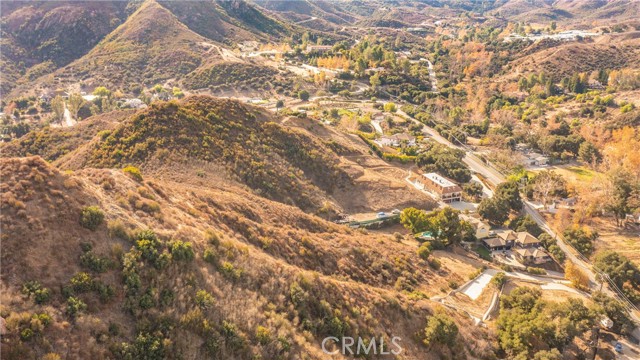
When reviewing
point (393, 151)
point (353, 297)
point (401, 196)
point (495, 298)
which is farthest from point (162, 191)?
point (393, 151)

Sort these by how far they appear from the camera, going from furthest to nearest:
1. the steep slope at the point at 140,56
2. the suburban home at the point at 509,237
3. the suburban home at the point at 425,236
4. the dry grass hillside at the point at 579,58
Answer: the dry grass hillside at the point at 579,58
the steep slope at the point at 140,56
the suburban home at the point at 509,237
the suburban home at the point at 425,236

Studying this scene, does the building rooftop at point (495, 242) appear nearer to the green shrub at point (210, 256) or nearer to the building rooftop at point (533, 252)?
the building rooftop at point (533, 252)

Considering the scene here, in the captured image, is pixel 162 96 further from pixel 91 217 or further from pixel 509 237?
pixel 91 217

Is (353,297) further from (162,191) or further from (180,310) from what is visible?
(162,191)

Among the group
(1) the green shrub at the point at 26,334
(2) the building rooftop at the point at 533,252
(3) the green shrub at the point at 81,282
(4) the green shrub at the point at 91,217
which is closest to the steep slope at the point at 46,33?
(4) the green shrub at the point at 91,217

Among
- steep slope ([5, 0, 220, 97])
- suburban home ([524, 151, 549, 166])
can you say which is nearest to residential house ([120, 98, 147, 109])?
steep slope ([5, 0, 220, 97])

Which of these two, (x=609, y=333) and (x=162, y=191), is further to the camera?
(x=609, y=333)
